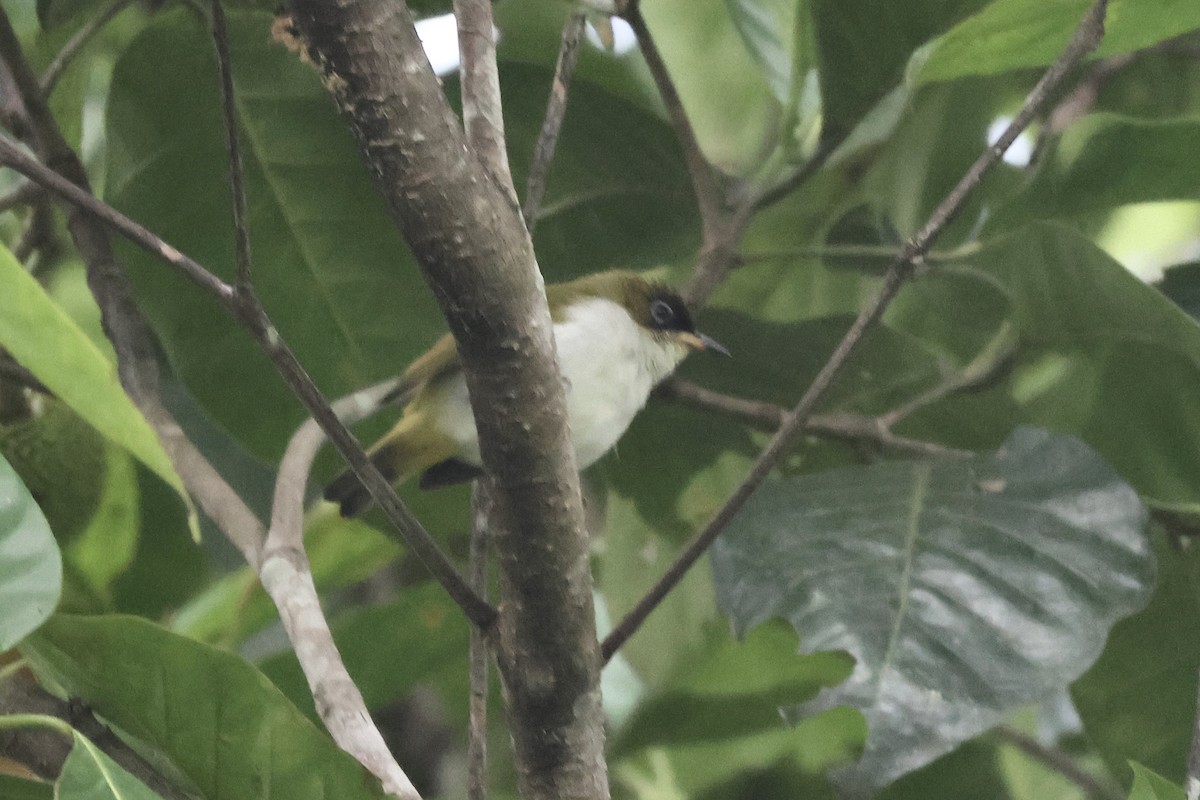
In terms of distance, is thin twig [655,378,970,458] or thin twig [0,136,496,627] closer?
thin twig [0,136,496,627]

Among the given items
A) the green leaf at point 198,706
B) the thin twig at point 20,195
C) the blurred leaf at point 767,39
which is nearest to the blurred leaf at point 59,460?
the thin twig at point 20,195

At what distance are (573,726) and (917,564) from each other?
1.26ft

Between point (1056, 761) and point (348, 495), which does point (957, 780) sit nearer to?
point (1056, 761)

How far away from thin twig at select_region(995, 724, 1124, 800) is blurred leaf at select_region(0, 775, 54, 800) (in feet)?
3.52

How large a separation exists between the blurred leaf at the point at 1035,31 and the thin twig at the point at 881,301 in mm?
245

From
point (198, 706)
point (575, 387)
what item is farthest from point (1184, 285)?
point (198, 706)

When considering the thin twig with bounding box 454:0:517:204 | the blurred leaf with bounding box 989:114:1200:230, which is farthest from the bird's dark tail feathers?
the blurred leaf with bounding box 989:114:1200:230

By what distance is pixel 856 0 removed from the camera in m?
1.38

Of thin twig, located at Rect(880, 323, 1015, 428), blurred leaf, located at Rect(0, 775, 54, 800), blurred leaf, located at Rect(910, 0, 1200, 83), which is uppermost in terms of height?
blurred leaf, located at Rect(910, 0, 1200, 83)

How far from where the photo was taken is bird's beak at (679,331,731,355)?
156 centimetres

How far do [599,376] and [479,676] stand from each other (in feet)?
1.65

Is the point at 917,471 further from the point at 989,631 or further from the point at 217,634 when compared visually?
the point at 217,634

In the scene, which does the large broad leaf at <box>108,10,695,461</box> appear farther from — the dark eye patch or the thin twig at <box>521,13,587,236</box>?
the thin twig at <box>521,13,587,236</box>

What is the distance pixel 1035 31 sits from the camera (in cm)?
117
